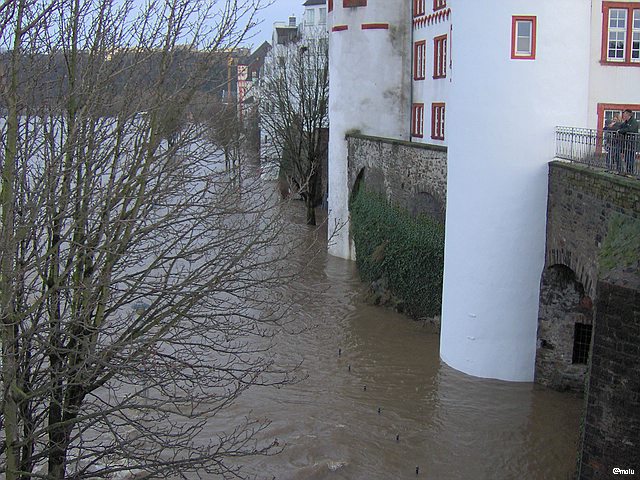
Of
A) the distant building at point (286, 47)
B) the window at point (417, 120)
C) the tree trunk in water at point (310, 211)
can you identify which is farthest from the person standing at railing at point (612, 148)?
the tree trunk in water at point (310, 211)

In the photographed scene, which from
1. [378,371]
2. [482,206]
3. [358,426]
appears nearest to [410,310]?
[378,371]

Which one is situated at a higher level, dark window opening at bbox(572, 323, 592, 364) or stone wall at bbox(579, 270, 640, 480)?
stone wall at bbox(579, 270, 640, 480)

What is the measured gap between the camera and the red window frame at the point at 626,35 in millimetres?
17406

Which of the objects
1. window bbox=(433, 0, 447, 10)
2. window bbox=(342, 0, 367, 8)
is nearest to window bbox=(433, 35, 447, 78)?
window bbox=(433, 0, 447, 10)

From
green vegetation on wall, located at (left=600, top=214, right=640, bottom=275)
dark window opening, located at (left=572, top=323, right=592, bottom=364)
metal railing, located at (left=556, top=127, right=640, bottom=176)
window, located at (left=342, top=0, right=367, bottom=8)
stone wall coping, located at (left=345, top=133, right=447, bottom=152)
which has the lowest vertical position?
dark window opening, located at (left=572, top=323, right=592, bottom=364)

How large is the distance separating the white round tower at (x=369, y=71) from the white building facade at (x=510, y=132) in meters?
12.8

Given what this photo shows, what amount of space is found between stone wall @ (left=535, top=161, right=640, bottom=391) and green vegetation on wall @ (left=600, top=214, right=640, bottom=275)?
159 millimetres

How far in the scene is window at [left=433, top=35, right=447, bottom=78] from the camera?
89.0 ft

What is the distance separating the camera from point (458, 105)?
55.9 ft

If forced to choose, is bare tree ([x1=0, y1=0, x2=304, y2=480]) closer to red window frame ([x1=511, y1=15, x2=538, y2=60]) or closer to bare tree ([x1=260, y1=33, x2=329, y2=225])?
red window frame ([x1=511, y1=15, x2=538, y2=60])

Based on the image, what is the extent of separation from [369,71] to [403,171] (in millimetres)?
6765

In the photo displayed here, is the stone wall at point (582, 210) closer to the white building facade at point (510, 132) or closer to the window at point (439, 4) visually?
the white building facade at point (510, 132)

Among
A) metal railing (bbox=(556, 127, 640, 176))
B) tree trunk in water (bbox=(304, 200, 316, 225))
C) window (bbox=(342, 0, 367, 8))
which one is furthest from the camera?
tree trunk in water (bbox=(304, 200, 316, 225))

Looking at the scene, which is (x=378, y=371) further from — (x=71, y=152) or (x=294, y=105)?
(x=294, y=105)
